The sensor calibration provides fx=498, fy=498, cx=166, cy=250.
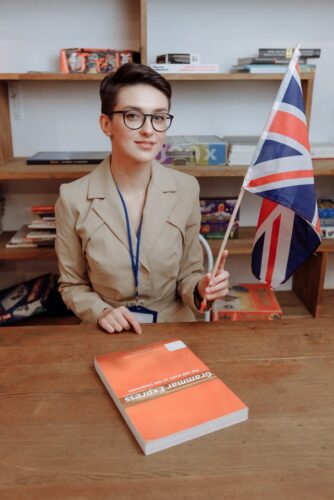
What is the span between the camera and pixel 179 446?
2.69ft

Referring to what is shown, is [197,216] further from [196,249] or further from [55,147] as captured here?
[55,147]

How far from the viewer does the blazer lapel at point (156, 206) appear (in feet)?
4.95

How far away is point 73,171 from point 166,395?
150cm

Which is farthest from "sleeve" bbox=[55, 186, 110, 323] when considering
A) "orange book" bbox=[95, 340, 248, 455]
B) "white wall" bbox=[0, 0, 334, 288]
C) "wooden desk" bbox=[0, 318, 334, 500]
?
"white wall" bbox=[0, 0, 334, 288]

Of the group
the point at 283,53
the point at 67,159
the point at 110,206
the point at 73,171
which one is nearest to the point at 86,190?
the point at 110,206

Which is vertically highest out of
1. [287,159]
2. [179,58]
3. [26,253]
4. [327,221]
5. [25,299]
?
[179,58]

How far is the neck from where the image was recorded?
1.50 meters

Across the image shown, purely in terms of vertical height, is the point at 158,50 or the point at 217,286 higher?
the point at 158,50

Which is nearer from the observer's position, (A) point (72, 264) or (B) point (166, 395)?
(B) point (166, 395)

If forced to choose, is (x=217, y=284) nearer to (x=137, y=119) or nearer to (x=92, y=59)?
(x=137, y=119)

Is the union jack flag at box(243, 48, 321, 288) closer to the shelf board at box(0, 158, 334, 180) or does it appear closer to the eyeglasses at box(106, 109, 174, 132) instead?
the eyeglasses at box(106, 109, 174, 132)

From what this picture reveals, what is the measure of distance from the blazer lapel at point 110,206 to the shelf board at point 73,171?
0.76m

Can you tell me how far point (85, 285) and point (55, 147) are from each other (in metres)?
1.21

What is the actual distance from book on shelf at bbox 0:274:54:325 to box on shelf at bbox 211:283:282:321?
899 millimetres
